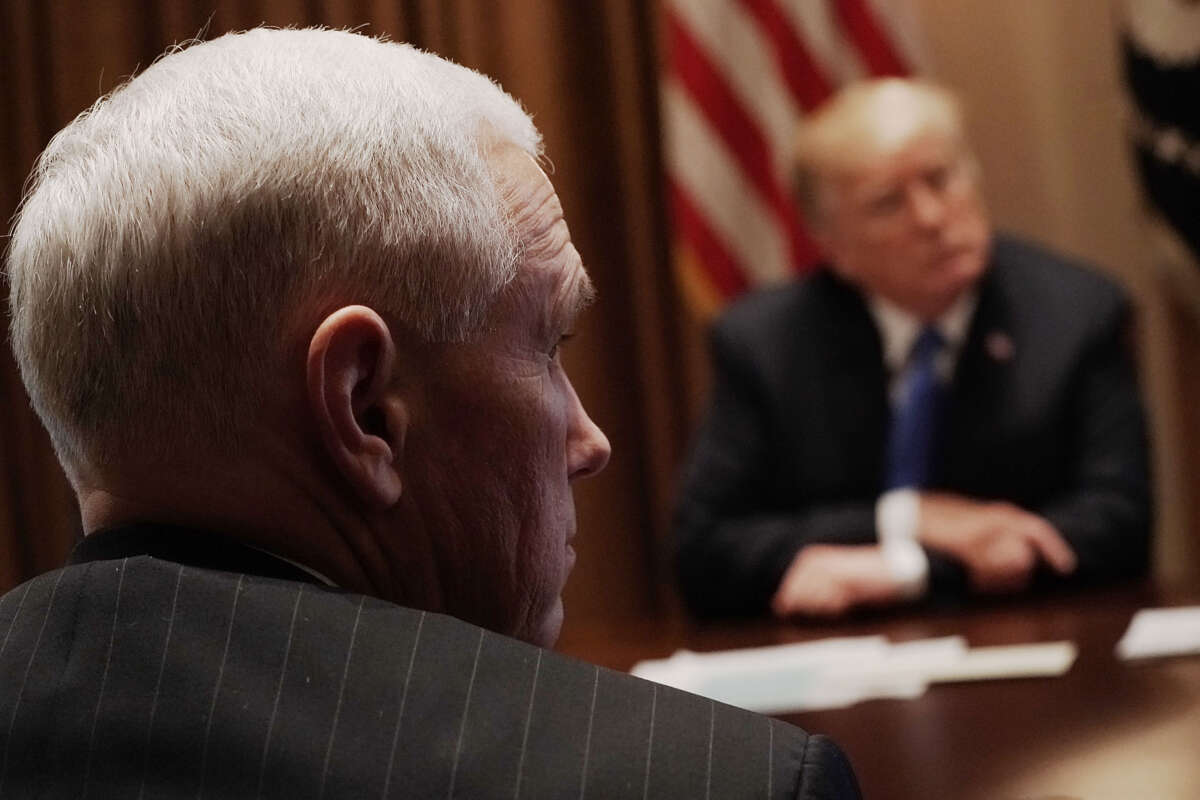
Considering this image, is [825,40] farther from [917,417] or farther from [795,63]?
[917,417]

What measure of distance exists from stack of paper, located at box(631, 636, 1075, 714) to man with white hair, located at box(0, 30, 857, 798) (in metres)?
0.75

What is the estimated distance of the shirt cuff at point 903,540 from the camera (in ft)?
9.05

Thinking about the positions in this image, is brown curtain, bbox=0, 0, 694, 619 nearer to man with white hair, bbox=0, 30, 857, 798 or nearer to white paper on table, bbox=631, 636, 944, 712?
white paper on table, bbox=631, 636, 944, 712

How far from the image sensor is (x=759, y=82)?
4582 millimetres

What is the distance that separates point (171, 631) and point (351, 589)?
0.20 m

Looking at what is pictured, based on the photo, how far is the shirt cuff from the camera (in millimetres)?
2760

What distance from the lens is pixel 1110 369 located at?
3.21 m

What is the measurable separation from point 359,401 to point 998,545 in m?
1.97

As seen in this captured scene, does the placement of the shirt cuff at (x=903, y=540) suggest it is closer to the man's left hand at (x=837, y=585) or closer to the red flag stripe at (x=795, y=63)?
the man's left hand at (x=837, y=585)

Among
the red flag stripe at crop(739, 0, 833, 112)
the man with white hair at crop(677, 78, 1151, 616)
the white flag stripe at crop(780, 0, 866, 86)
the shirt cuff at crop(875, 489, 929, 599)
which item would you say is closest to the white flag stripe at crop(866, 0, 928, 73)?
the white flag stripe at crop(780, 0, 866, 86)

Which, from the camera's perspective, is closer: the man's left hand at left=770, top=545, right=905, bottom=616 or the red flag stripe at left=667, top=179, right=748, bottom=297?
the man's left hand at left=770, top=545, right=905, bottom=616

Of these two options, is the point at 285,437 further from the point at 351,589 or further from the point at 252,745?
the point at 252,745


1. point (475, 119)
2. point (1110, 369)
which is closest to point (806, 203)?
point (1110, 369)

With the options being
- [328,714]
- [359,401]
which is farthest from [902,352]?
[328,714]
